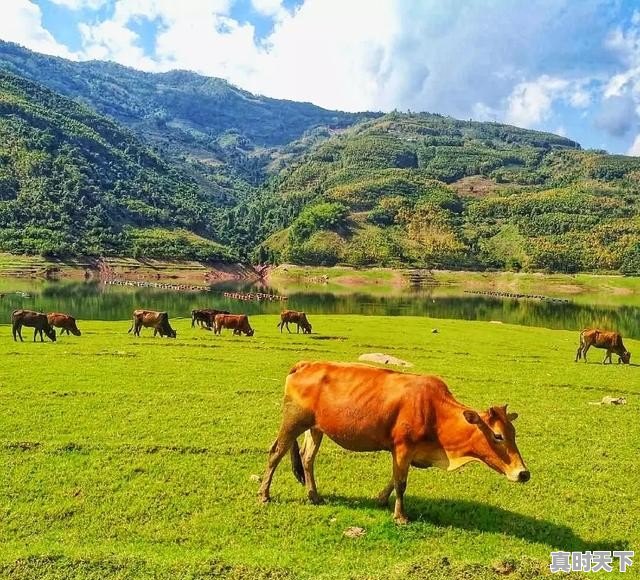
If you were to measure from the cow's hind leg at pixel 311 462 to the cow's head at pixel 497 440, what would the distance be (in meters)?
3.22

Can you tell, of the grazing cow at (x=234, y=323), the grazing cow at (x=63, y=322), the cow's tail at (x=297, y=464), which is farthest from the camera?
the grazing cow at (x=234, y=323)

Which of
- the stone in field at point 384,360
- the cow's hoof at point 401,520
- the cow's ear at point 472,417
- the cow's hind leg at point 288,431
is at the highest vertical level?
the cow's ear at point 472,417

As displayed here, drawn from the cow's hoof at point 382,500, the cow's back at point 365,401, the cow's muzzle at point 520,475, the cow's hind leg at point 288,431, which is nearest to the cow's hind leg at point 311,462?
the cow's hind leg at point 288,431

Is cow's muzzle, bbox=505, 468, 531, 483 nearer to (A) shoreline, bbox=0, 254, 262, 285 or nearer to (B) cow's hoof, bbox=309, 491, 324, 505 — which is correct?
(B) cow's hoof, bbox=309, 491, 324, 505

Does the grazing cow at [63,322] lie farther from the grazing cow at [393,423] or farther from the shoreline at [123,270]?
the shoreline at [123,270]

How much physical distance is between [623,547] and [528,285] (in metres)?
158

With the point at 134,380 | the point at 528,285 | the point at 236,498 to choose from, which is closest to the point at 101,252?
the point at 528,285

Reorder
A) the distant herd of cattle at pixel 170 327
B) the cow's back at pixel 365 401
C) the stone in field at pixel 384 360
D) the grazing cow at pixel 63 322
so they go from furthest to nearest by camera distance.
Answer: the grazing cow at pixel 63 322, the distant herd of cattle at pixel 170 327, the stone in field at pixel 384 360, the cow's back at pixel 365 401

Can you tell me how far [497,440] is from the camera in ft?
28.8

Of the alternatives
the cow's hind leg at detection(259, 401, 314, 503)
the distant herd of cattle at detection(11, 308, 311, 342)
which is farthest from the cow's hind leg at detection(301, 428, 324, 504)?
the distant herd of cattle at detection(11, 308, 311, 342)

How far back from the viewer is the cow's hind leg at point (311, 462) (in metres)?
10.9

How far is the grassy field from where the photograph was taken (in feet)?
29.0

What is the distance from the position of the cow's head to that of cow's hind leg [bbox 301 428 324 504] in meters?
3.22

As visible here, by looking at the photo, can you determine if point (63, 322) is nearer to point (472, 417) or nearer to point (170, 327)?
point (170, 327)
